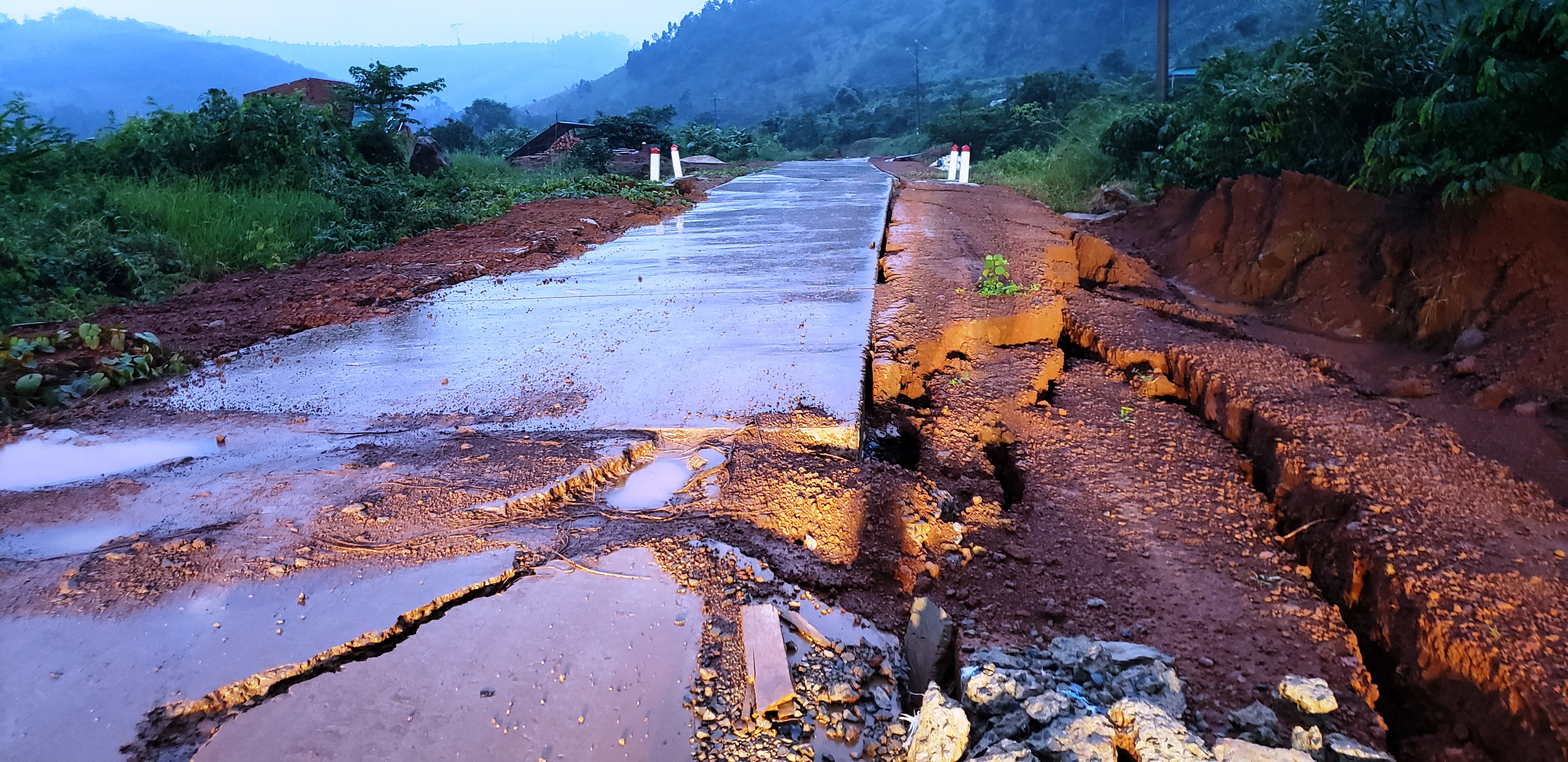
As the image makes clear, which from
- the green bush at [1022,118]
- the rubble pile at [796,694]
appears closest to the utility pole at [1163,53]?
the green bush at [1022,118]

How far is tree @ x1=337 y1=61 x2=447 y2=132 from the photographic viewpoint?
1484 centimetres

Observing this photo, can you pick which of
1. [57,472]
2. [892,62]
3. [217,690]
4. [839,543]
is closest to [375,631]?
[217,690]

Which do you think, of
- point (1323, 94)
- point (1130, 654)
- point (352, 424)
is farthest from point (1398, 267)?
point (352, 424)

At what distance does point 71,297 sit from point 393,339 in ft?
10.1

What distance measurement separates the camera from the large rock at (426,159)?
16531 mm

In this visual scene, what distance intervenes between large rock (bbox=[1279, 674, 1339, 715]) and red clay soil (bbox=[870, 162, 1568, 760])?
0.09 m

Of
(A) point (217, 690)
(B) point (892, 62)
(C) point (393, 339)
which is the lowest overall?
(A) point (217, 690)

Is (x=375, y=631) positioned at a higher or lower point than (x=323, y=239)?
lower

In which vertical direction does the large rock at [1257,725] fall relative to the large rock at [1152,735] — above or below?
below

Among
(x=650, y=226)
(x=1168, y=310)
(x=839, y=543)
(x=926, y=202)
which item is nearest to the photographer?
(x=839, y=543)

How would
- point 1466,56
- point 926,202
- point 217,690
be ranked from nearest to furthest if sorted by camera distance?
point 217,690
point 1466,56
point 926,202

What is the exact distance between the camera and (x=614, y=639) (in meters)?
2.07

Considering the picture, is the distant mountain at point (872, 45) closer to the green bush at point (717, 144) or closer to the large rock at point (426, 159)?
the green bush at point (717, 144)

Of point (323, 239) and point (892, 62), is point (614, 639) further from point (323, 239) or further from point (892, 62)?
point (892, 62)
